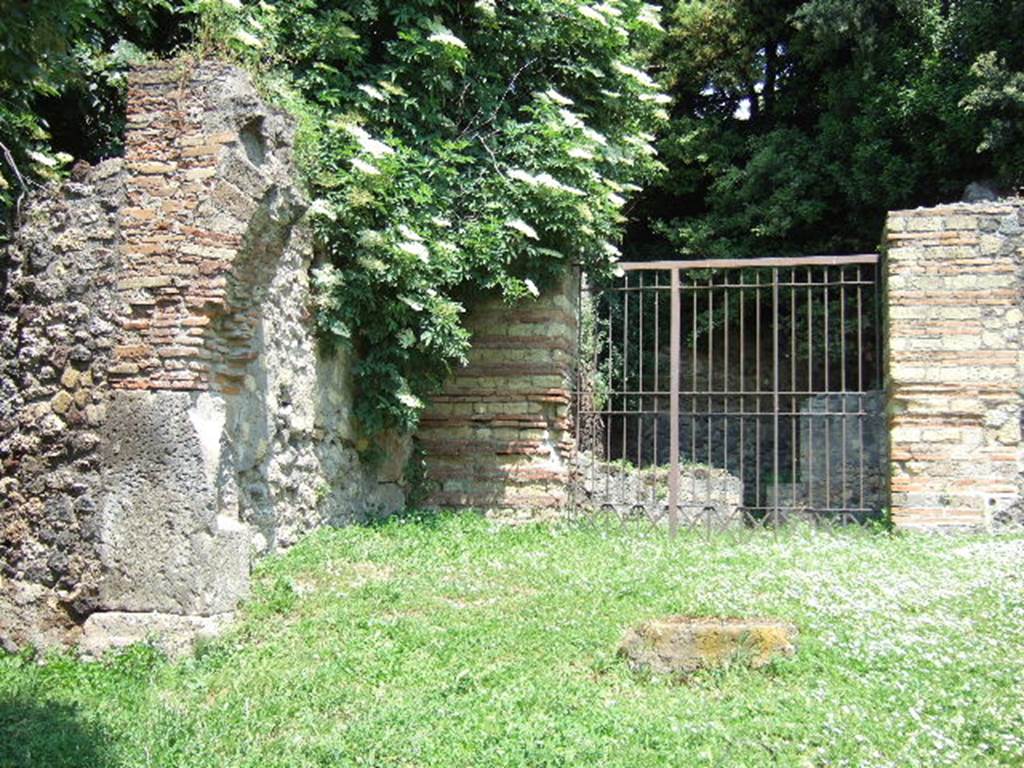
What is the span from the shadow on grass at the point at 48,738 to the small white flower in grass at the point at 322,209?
375 cm

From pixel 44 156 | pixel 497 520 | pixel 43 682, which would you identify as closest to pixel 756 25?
pixel 497 520

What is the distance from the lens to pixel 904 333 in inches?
320

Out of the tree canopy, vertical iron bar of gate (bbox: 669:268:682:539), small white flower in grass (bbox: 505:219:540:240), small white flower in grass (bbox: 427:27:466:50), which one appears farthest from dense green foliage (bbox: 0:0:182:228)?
vertical iron bar of gate (bbox: 669:268:682:539)

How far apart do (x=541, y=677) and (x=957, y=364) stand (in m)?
4.92

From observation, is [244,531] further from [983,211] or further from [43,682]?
[983,211]

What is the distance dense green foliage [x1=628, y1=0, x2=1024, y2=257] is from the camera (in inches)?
529

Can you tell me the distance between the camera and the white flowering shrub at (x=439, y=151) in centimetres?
746

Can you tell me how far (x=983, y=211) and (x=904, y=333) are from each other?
1159 millimetres

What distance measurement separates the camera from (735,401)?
16.5 metres

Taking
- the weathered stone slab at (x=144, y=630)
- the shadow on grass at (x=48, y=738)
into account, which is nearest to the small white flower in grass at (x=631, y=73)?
the weathered stone slab at (x=144, y=630)

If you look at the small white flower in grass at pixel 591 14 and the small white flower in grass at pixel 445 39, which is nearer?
the small white flower in grass at pixel 445 39

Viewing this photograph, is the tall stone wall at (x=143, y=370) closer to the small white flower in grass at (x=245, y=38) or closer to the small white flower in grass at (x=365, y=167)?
the small white flower in grass at (x=365, y=167)

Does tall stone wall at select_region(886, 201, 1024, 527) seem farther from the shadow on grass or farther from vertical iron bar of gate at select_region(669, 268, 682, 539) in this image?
the shadow on grass

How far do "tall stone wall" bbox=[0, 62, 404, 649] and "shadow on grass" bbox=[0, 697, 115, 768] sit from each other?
756 millimetres
